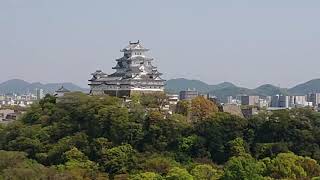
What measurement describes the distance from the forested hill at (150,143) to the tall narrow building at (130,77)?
2460mm

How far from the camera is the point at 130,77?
92.8 feet

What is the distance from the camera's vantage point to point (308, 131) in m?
22.7

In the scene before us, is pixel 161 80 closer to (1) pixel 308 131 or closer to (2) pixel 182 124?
(2) pixel 182 124

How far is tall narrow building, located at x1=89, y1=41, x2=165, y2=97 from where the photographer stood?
92.3 ft

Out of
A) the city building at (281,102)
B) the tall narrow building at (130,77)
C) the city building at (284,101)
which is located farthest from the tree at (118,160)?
the city building at (284,101)

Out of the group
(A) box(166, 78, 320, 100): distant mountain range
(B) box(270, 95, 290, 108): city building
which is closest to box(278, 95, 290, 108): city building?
(B) box(270, 95, 290, 108): city building

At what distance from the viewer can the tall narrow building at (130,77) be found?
28141 mm

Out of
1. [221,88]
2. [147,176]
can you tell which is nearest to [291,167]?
[147,176]

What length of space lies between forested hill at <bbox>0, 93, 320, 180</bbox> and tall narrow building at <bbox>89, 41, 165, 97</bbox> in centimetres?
246

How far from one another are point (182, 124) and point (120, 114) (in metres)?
2.04

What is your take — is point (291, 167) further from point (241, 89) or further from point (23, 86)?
point (23, 86)

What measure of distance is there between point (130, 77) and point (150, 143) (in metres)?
5.64

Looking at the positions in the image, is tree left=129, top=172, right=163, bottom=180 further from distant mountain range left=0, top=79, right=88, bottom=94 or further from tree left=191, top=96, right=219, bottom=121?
distant mountain range left=0, top=79, right=88, bottom=94

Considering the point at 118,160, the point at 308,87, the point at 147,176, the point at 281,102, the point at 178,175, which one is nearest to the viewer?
the point at 178,175
